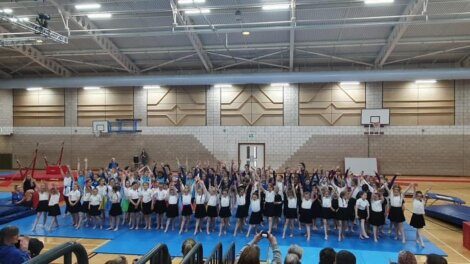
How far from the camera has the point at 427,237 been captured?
9977 millimetres

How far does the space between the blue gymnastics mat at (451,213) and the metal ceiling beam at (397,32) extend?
780 centimetres

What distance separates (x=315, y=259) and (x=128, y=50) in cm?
1705

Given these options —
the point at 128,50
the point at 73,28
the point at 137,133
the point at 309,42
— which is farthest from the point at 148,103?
the point at 309,42

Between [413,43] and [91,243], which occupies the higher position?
[413,43]

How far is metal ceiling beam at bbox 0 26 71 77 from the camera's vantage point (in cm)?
1898

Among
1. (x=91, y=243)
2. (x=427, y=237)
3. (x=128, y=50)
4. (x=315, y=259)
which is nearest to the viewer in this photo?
(x=315, y=259)

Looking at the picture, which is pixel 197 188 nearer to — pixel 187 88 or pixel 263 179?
pixel 263 179

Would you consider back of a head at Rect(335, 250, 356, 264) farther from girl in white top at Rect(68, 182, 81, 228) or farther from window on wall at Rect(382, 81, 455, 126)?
window on wall at Rect(382, 81, 455, 126)

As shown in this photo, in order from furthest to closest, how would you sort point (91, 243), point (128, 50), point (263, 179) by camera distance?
point (128, 50)
point (263, 179)
point (91, 243)

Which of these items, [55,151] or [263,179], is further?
[55,151]

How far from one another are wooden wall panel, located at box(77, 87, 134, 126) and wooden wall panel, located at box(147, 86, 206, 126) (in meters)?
1.64

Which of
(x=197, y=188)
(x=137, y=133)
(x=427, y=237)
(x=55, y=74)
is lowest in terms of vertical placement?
(x=427, y=237)

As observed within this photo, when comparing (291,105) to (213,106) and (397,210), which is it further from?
(397,210)

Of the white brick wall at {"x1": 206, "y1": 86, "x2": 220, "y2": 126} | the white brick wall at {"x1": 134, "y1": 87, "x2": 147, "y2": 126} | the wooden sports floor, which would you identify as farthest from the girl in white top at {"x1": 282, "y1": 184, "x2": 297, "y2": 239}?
the white brick wall at {"x1": 134, "y1": 87, "x2": 147, "y2": 126}
